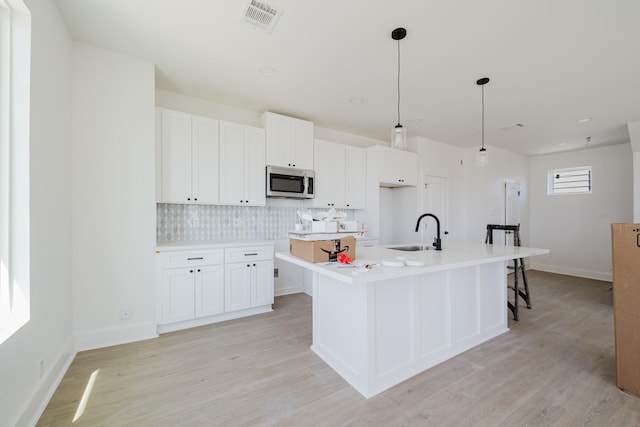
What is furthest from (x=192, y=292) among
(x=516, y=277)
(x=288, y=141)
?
(x=516, y=277)

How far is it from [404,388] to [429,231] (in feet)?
12.0

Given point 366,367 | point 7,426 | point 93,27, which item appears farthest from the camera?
point 93,27

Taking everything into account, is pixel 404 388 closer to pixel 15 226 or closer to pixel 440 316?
pixel 440 316

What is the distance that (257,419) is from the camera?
1563 mm

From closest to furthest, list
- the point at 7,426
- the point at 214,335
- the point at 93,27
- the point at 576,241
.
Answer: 1. the point at 7,426
2. the point at 93,27
3. the point at 214,335
4. the point at 576,241

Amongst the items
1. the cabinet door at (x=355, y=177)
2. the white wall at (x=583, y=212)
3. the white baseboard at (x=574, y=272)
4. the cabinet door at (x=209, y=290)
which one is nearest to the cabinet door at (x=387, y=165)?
the cabinet door at (x=355, y=177)

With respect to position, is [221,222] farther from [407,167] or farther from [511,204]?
[511,204]

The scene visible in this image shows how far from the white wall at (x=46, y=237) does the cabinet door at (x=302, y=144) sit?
2.31 meters

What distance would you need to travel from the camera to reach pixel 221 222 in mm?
3564

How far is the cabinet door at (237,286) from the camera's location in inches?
118

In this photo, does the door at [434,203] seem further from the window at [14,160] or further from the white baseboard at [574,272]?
the window at [14,160]

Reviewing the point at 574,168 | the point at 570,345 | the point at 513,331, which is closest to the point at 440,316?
the point at 513,331

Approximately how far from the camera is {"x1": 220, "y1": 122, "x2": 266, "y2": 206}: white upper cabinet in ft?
10.6

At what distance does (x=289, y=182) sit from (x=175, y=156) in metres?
1.40
